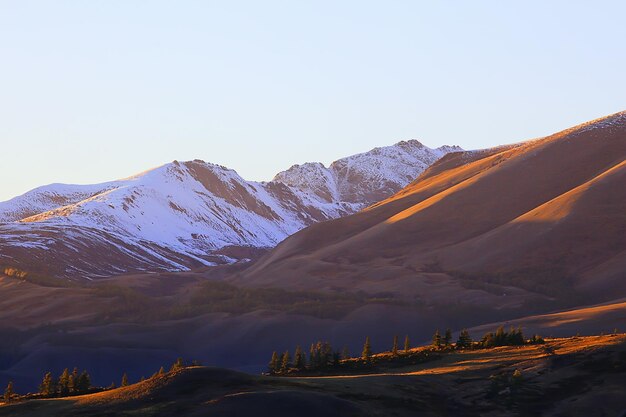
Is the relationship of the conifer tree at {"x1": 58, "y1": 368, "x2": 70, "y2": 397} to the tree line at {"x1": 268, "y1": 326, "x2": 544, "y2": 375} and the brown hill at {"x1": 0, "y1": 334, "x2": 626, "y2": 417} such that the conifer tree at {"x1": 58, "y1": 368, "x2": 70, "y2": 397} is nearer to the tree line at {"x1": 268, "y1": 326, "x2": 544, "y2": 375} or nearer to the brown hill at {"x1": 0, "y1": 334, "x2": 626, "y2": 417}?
the brown hill at {"x1": 0, "y1": 334, "x2": 626, "y2": 417}

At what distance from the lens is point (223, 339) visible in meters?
180

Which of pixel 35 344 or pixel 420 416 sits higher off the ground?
pixel 35 344

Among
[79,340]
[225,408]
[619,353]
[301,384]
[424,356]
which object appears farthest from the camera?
[79,340]

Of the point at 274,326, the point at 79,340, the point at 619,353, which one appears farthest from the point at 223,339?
the point at 619,353

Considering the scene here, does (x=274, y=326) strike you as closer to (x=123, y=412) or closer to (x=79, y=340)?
(x=79, y=340)

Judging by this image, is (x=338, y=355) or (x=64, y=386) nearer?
(x=64, y=386)

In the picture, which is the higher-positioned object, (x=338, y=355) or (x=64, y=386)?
(x=338, y=355)

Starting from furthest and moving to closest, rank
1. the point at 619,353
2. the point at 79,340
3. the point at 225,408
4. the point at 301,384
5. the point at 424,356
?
the point at 79,340
the point at 424,356
the point at 619,353
the point at 301,384
the point at 225,408

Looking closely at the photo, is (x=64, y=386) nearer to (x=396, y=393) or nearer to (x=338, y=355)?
(x=338, y=355)

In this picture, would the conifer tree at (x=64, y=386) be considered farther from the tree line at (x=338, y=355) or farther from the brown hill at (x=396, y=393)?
the tree line at (x=338, y=355)

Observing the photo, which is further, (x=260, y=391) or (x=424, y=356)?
(x=424, y=356)

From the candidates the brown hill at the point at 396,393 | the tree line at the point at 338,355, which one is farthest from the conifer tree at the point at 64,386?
the tree line at the point at 338,355

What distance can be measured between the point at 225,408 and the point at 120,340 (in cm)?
12682

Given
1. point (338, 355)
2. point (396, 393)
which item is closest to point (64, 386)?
point (338, 355)
